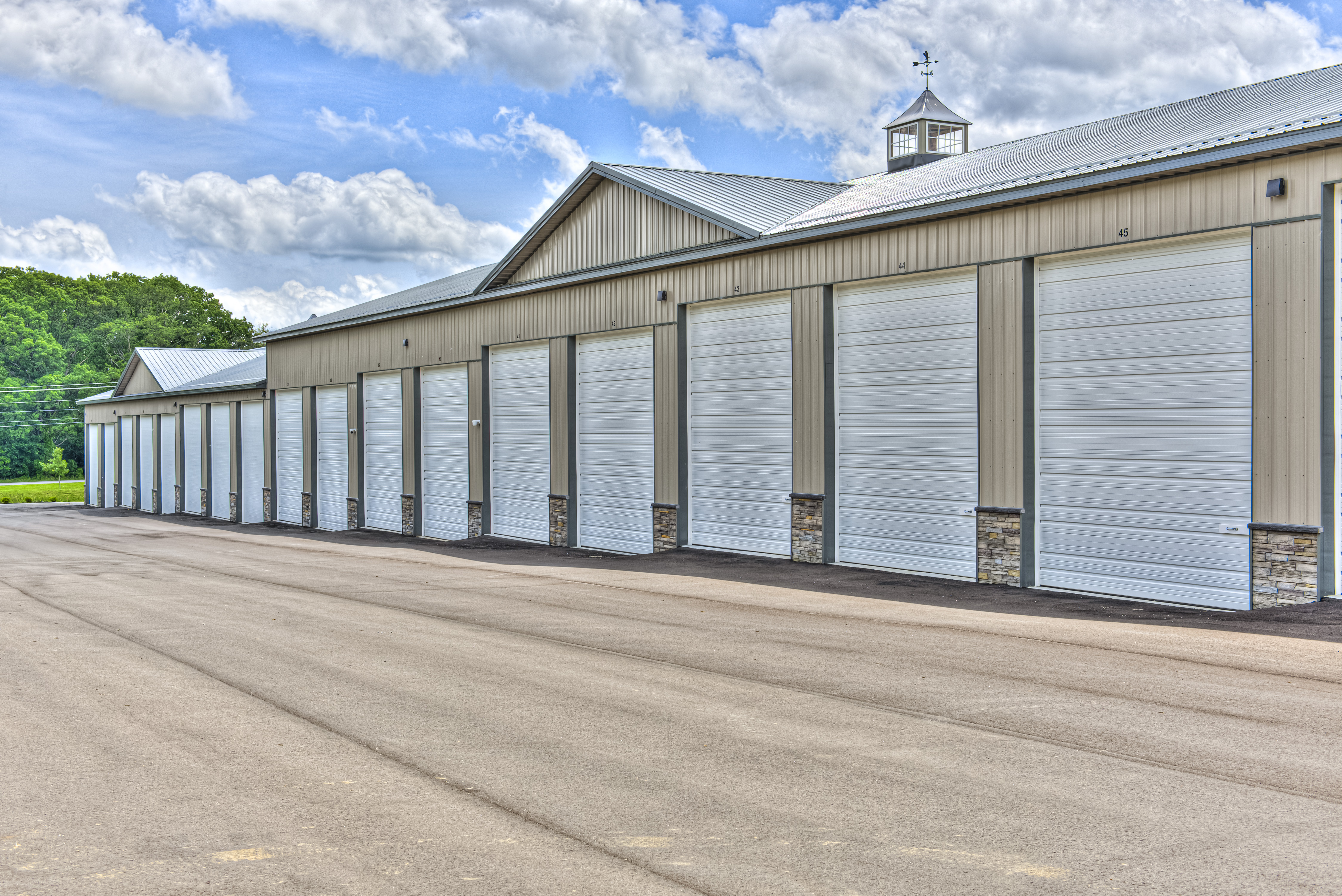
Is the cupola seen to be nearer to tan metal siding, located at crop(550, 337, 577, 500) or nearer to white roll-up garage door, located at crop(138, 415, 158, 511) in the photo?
tan metal siding, located at crop(550, 337, 577, 500)

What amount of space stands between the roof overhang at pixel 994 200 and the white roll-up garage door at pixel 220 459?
74.2ft

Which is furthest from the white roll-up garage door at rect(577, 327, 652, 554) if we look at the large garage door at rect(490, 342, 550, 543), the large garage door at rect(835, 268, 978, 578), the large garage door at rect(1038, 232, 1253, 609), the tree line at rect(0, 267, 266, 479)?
the tree line at rect(0, 267, 266, 479)

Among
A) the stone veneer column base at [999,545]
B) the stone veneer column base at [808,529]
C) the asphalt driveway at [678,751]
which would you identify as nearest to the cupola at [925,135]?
the stone veneer column base at [808,529]

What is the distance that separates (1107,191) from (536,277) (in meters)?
13.9

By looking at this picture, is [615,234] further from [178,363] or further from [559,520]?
[178,363]

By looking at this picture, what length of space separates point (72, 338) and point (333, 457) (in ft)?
262

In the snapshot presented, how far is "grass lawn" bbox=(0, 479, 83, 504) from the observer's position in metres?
63.2

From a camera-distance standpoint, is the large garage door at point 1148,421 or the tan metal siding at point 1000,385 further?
the tan metal siding at point 1000,385

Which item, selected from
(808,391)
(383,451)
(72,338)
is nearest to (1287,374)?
(808,391)

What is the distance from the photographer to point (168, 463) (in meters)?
48.8

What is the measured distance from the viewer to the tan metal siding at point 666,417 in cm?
2084

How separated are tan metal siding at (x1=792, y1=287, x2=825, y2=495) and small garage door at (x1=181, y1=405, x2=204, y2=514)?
108ft

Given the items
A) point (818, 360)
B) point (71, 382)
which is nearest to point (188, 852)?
point (818, 360)

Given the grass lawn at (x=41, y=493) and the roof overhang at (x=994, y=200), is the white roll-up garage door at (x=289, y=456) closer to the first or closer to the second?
the roof overhang at (x=994, y=200)
